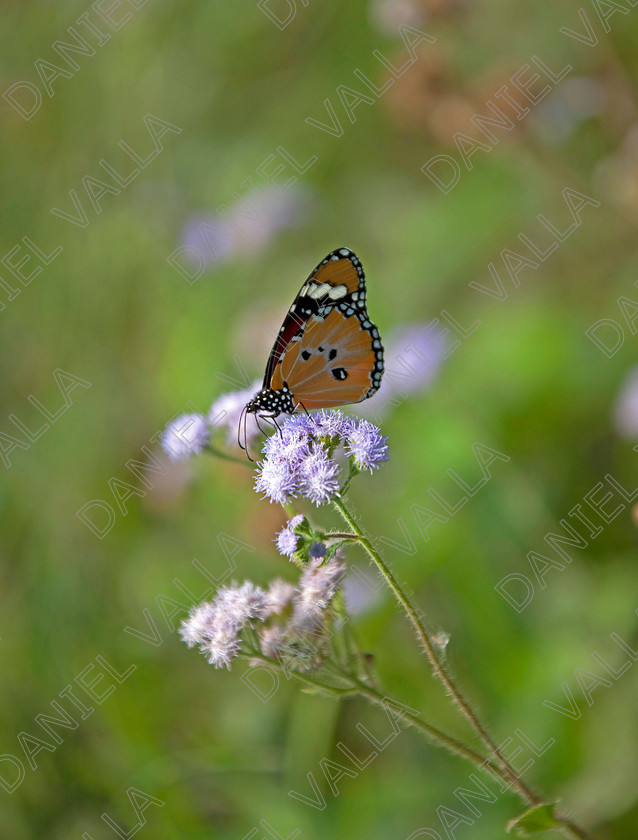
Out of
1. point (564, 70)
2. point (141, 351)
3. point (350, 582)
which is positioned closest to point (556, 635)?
point (350, 582)

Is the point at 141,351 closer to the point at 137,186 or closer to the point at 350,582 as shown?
the point at 137,186

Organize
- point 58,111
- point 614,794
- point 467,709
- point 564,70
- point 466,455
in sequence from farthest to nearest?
point 58,111 < point 564,70 < point 466,455 < point 614,794 < point 467,709

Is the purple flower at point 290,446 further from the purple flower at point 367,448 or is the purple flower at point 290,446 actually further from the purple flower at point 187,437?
the purple flower at point 187,437

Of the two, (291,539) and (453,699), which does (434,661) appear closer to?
(453,699)

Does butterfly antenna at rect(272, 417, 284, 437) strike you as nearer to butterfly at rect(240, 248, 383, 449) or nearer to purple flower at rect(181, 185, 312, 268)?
butterfly at rect(240, 248, 383, 449)

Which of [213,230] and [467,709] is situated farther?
[213,230]

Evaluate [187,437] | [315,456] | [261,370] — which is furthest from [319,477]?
[261,370]
